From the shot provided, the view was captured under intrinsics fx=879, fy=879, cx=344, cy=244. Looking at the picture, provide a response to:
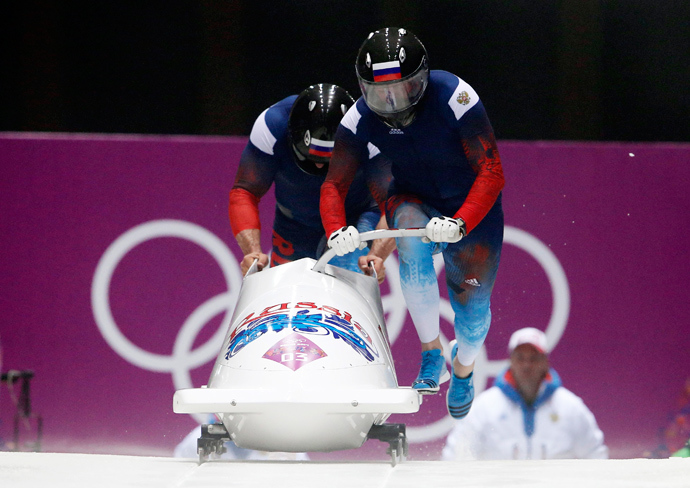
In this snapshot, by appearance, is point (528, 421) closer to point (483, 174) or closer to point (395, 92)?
point (483, 174)

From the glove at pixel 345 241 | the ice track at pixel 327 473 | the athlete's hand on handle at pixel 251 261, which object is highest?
the glove at pixel 345 241

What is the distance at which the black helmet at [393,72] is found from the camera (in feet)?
10.1

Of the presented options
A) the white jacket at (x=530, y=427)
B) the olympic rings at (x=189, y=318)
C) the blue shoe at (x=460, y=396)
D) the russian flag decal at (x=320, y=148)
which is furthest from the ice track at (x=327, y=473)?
the olympic rings at (x=189, y=318)

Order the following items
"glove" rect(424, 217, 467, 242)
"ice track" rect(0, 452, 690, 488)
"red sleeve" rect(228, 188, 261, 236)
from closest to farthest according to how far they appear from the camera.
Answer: "ice track" rect(0, 452, 690, 488)
"glove" rect(424, 217, 467, 242)
"red sleeve" rect(228, 188, 261, 236)

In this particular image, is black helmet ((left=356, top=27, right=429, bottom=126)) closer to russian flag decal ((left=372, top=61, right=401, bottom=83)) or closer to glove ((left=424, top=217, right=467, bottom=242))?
russian flag decal ((left=372, top=61, right=401, bottom=83))

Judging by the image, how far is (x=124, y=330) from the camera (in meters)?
5.22

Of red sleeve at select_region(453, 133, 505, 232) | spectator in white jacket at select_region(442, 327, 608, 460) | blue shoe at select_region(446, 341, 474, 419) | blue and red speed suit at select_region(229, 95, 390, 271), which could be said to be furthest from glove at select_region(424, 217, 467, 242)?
spectator in white jacket at select_region(442, 327, 608, 460)

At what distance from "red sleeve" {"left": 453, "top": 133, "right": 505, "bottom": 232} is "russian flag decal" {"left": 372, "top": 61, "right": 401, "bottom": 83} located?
15.2 inches

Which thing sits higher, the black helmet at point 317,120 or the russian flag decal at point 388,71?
the russian flag decal at point 388,71

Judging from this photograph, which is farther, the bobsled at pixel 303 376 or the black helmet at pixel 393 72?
the black helmet at pixel 393 72

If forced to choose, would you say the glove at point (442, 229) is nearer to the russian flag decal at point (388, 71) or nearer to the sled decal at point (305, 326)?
the sled decal at point (305, 326)

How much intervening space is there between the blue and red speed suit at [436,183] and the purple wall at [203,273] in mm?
1711

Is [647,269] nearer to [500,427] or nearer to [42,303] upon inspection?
[500,427]

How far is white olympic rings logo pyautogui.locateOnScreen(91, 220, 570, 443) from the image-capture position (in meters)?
5.19
